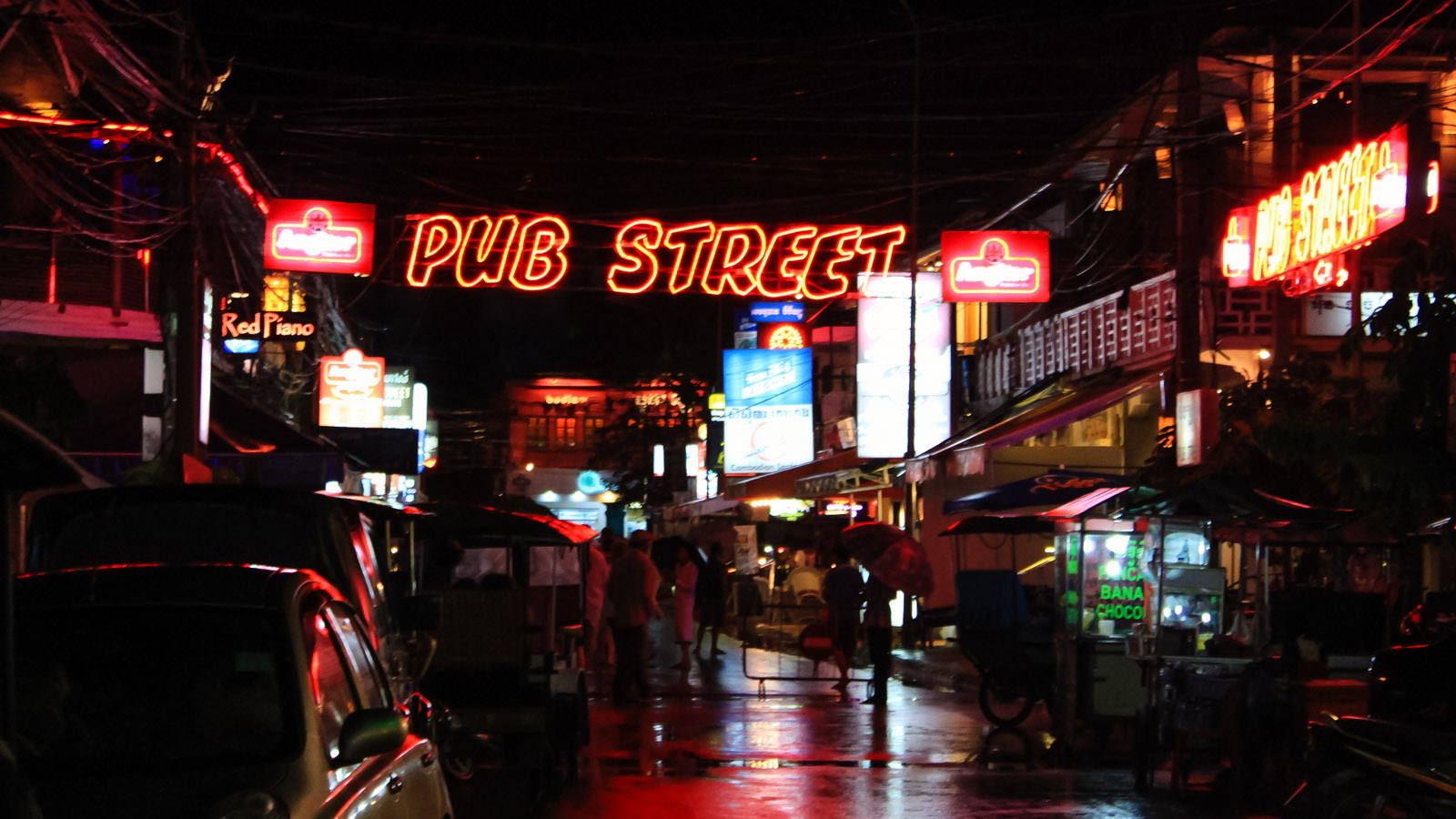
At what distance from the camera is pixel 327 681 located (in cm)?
519

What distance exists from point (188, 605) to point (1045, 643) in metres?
11.3

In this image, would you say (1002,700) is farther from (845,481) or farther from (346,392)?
(346,392)

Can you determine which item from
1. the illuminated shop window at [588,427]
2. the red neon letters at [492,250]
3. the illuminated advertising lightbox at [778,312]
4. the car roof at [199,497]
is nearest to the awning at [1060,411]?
the red neon letters at [492,250]

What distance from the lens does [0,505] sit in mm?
4160

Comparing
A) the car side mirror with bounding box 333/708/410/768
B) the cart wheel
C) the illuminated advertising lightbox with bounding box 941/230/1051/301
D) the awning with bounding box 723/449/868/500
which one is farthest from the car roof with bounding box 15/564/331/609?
the awning with bounding box 723/449/868/500

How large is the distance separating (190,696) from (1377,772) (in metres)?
5.74

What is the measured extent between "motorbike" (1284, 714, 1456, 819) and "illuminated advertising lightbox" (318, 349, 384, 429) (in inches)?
1159

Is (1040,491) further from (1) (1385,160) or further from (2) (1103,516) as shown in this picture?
(1) (1385,160)

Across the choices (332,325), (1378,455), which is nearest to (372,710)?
(1378,455)

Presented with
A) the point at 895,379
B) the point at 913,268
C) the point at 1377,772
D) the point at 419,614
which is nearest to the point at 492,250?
the point at 913,268

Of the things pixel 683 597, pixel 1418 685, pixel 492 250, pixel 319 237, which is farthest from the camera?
pixel 683 597

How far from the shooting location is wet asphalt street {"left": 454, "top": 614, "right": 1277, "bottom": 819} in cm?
1055

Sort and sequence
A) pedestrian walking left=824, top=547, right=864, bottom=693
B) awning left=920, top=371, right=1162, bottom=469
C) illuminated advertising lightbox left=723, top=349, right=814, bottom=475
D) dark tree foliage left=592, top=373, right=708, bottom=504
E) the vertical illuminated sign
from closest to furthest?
the vertical illuminated sign → pedestrian walking left=824, top=547, right=864, bottom=693 → awning left=920, top=371, right=1162, bottom=469 → illuminated advertising lightbox left=723, top=349, right=814, bottom=475 → dark tree foliage left=592, top=373, right=708, bottom=504

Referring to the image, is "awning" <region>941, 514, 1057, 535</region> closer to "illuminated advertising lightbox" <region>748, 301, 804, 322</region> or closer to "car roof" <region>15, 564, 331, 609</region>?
"car roof" <region>15, 564, 331, 609</region>
